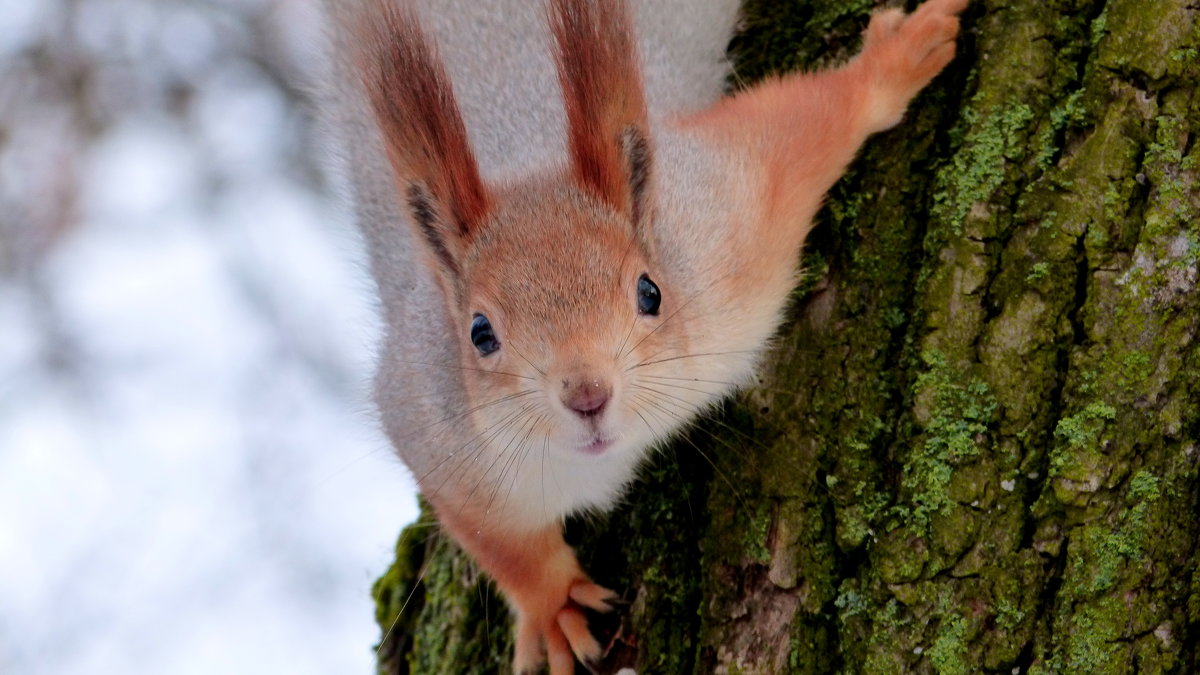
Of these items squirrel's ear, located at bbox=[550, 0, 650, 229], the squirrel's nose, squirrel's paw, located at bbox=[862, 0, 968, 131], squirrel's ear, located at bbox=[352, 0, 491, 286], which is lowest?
the squirrel's nose

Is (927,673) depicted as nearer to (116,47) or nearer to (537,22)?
(537,22)

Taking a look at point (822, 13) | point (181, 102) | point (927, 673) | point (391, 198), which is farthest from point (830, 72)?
point (181, 102)

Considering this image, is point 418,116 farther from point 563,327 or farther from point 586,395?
point 586,395

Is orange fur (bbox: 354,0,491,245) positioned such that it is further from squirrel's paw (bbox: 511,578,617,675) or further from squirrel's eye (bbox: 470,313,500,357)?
squirrel's paw (bbox: 511,578,617,675)

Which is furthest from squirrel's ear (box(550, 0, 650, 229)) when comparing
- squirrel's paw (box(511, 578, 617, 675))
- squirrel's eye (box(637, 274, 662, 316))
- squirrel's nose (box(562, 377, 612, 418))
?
squirrel's paw (box(511, 578, 617, 675))

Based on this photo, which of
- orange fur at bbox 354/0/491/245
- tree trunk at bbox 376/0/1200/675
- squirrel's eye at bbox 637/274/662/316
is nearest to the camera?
tree trunk at bbox 376/0/1200/675

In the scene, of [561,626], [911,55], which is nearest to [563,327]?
[561,626]
